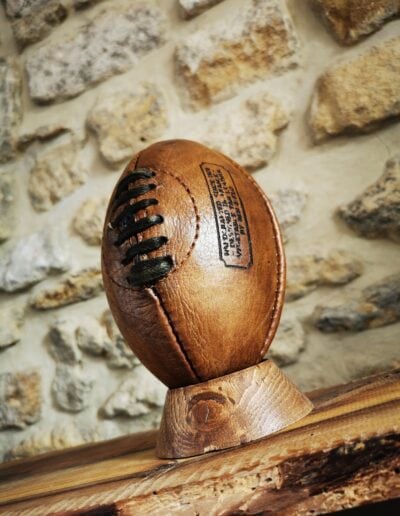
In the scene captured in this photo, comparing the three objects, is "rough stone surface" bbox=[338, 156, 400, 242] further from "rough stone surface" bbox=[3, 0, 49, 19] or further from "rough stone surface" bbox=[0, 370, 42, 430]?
"rough stone surface" bbox=[3, 0, 49, 19]

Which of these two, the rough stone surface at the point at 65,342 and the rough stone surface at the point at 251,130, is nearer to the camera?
the rough stone surface at the point at 251,130

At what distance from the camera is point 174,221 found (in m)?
0.70

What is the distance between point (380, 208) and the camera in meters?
1.06

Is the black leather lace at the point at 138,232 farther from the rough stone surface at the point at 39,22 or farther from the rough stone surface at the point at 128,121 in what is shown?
the rough stone surface at the point at 39,22

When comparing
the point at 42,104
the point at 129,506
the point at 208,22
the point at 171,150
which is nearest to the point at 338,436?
the point at 129,506

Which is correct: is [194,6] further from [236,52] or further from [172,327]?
[172,327]

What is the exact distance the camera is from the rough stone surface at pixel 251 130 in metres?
1.18

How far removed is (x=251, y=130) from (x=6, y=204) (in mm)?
700

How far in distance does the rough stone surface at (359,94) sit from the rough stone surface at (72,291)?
606mm

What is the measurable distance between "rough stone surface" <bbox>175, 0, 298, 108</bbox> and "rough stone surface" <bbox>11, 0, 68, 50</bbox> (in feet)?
1.27

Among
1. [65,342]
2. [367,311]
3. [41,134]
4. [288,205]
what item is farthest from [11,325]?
[367,311]

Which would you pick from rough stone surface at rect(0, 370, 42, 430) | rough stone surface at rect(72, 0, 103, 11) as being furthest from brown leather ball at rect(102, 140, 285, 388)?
rough stone surface at rect(72, 0, 103, 11)

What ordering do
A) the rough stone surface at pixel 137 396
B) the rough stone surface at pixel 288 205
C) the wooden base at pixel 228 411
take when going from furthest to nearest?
1. the rough stone surface at pixel 137 396
2. the rough stone surface at pixel 288 205
3. the wooden base at pixel 228 411

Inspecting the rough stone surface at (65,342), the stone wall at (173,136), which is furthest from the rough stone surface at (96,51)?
the rough stone surface at (65,342)
